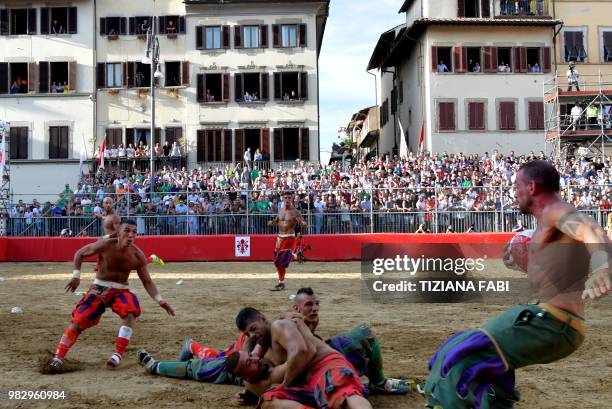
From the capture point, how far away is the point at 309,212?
944 inches

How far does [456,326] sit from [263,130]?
88.2 feet

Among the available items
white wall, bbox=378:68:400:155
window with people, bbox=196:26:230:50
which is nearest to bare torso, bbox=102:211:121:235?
window with people, bbox=196:26:230:50

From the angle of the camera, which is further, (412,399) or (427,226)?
(427,226)

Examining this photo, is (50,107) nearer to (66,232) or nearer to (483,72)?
(66,232)

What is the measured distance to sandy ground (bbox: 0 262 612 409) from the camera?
6.39 meters

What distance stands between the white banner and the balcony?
65.4 feet

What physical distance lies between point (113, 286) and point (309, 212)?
1616cm

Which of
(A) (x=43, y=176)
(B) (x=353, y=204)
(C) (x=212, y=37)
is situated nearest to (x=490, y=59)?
(C) (x=212, y=37)

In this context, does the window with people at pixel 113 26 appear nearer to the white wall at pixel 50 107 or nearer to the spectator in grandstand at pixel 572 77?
the white wall at pixel 50 107

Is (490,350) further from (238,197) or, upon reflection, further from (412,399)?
(238,197)

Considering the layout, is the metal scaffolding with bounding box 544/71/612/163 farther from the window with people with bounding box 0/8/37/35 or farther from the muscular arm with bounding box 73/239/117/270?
the window with people with bounding box 0/8/37/35

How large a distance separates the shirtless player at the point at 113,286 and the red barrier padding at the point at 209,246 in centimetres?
1514

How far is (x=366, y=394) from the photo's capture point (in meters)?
5.98

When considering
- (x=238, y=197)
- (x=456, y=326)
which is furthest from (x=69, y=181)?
(x=456, y=326)
